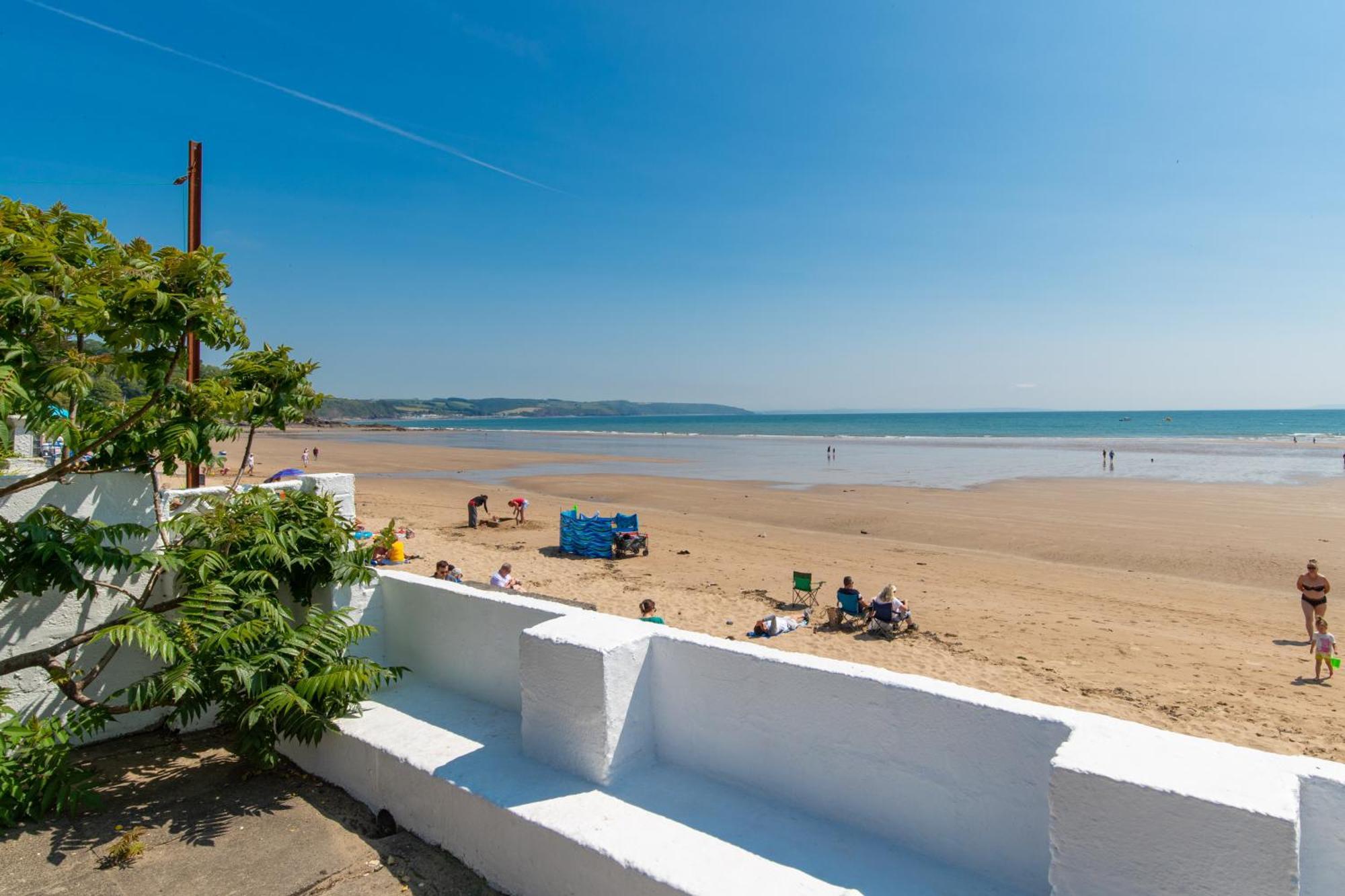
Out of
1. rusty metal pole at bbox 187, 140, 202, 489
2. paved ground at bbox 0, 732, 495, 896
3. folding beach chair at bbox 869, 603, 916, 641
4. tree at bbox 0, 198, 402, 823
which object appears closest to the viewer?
paved ground at bbox 0, 732, 495, 896

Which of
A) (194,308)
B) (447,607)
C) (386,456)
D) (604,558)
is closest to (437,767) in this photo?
(447,607)

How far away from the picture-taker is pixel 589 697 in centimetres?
355

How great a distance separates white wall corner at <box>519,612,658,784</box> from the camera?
139 inches

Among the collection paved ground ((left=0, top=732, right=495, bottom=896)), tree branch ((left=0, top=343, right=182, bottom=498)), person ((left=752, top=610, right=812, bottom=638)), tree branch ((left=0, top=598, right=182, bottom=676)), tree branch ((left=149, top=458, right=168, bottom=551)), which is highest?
tree branch ((left=0, top=343, right=182, bottom=498))

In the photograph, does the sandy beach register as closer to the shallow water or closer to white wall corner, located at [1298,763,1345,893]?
the shallow water

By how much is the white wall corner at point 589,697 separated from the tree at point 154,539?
1.21m

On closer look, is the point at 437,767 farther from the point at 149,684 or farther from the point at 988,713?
the point at 988,713

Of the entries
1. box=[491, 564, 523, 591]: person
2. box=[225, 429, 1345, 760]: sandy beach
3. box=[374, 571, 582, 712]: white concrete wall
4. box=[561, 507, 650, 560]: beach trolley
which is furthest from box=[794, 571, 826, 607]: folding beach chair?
box=[374, 571, 582, 712]: white concrete wall

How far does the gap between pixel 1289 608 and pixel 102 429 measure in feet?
55.9

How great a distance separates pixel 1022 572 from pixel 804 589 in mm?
6231

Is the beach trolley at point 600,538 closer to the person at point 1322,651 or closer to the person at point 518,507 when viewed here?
the person at point 518,507

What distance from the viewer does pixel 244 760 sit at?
464 cm

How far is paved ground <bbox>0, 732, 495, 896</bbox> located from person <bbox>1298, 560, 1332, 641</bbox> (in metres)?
12.4

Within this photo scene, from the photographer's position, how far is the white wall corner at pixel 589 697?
353 cm
